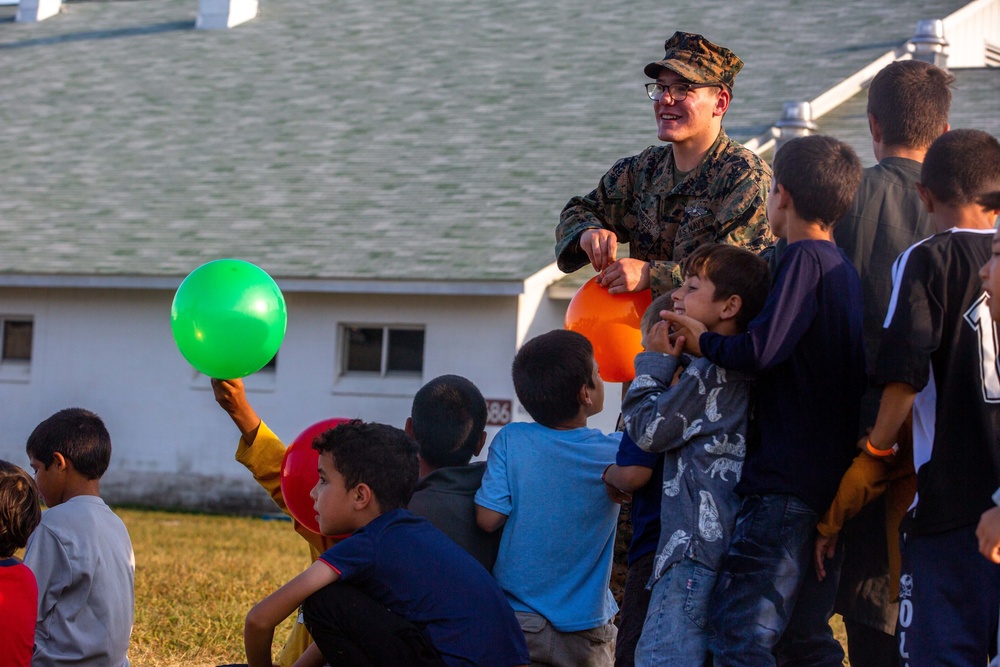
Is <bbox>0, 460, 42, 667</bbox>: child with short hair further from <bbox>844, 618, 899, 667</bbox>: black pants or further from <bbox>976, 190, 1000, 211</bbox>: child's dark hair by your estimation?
<bbox>976, 190, 1000, 211</bbox>: child's dark hair

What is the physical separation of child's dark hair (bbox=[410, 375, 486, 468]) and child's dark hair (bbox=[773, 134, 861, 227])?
1.21 meters

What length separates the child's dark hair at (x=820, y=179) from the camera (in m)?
3.60

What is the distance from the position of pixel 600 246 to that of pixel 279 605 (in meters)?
1.87

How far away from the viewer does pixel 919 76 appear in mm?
3908

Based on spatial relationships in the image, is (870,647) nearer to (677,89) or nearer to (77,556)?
(677,89)

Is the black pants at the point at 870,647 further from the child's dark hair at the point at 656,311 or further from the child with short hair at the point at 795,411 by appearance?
the child's dark hair at the point at 656,311

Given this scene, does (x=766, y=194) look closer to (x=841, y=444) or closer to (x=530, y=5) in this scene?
(x=841, y=444)

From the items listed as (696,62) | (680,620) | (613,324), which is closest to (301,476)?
(613,324)

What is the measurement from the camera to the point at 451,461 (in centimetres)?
420

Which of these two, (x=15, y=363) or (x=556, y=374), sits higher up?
(x=556, y=374)

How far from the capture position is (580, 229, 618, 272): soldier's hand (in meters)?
4.54

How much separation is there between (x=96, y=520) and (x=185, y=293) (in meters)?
0.85

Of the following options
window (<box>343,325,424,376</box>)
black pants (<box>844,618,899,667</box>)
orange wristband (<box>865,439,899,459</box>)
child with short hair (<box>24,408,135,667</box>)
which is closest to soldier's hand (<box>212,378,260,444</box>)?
child with short hair (<box>24,408,135,667</box>)

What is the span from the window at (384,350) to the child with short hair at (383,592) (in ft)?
36.2
